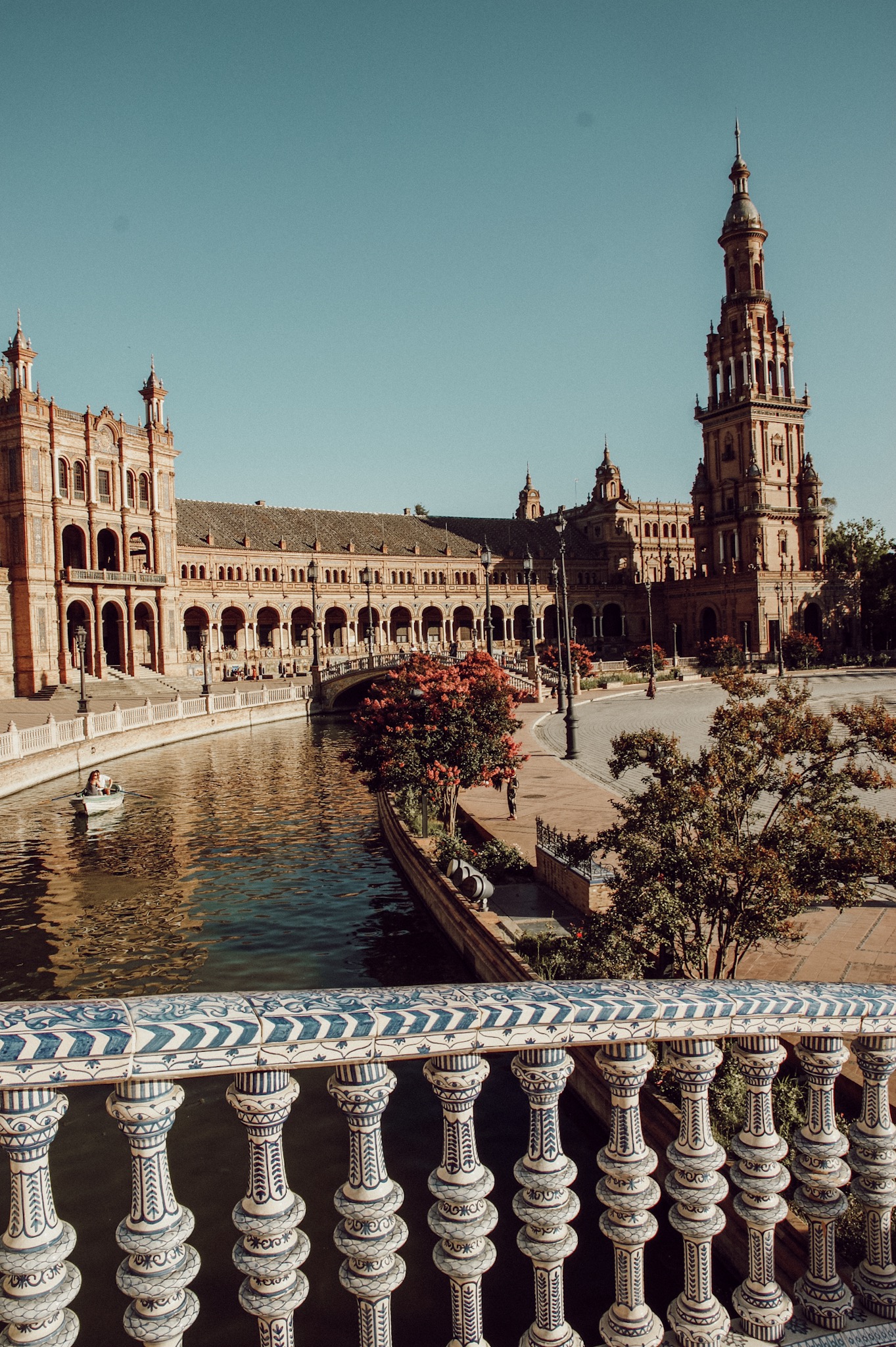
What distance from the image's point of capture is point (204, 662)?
189 ft

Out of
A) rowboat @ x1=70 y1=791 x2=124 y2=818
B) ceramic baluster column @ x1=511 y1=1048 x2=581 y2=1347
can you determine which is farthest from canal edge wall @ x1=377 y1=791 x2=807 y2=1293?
rowboat @ x1=70 y1=791 x2=124 y2=818

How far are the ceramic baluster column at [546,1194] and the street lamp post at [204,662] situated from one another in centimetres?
4424

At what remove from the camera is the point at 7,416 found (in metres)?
52.7

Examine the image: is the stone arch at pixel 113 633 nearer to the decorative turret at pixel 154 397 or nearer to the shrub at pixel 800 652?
the decorative turret at pixel 154 397

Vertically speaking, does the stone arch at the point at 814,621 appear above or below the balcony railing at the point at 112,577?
below

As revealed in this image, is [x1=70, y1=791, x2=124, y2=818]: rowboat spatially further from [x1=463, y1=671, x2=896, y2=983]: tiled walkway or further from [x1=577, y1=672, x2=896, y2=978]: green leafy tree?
[x1=577, y1=672, x2=896, y2=978]: green leafy tree

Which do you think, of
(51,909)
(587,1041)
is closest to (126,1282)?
(587,1041)

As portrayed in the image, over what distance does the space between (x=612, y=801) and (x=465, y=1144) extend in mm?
8417

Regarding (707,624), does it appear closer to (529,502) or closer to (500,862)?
(529,502)

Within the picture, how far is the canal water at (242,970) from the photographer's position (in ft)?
23.0

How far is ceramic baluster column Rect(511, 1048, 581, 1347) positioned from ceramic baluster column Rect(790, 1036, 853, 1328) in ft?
2.67

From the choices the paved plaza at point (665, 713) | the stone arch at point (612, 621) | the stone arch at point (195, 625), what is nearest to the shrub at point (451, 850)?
the paved plaza at point (665, 713)

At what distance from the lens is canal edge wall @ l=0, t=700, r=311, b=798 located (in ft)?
93.8

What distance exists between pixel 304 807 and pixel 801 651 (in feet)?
183
